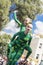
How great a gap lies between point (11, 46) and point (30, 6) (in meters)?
10.1

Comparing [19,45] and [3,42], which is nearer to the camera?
[19,45]

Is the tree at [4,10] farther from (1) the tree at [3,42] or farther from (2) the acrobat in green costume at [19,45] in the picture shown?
(2) the acrobat in green costume at [19,45]

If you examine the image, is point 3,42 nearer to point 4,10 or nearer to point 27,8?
point 4,10

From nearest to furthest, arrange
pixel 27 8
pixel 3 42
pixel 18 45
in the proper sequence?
pixel 18 45
pixel 3 42
pixel 27 8

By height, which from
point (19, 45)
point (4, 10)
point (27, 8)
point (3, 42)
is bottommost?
point (19, 45)

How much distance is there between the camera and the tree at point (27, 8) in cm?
1906

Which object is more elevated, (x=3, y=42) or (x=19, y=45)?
(x=3, y=42)

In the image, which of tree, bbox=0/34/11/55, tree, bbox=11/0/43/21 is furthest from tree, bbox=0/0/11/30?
tree, bbox=11/0/43/21

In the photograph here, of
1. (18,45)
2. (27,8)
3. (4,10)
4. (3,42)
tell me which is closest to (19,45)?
(18,45)

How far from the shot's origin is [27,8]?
62.7 feet

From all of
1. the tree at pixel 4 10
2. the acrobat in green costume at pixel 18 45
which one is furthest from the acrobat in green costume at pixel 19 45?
the tree at pixel 4 10

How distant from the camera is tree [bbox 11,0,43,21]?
1906 cm

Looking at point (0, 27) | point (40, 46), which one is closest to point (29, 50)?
point (0, 27)

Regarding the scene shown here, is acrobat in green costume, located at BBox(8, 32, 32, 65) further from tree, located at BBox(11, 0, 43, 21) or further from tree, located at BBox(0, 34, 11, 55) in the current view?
tree, located at BBox(11, 0, 43, 21)
